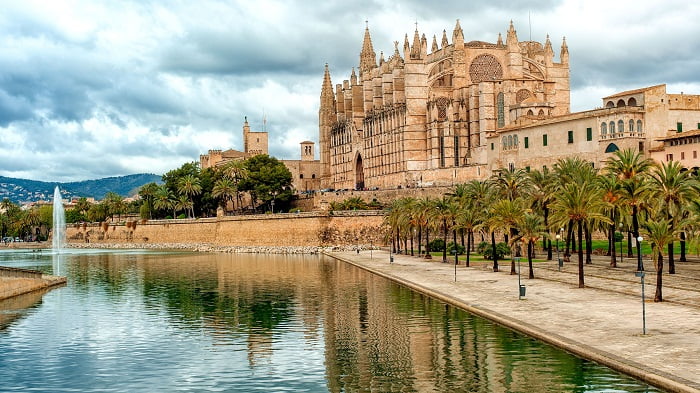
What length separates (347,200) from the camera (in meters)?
88.9

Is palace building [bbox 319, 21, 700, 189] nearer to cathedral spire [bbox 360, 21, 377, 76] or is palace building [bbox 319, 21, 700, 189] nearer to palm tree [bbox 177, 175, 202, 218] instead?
cathedral spire [bbox 360, 21, 377, 76]

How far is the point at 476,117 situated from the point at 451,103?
336cm

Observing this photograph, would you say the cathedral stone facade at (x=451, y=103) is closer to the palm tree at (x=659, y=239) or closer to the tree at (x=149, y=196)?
the tree at (x=149, y=196)

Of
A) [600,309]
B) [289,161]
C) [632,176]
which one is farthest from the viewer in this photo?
[289,161]

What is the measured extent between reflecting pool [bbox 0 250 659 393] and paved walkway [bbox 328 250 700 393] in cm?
65

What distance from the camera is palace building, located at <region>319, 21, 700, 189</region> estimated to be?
63.8m

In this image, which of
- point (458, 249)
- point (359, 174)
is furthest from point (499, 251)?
point (359, 174)

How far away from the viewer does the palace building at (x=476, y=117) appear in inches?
2510

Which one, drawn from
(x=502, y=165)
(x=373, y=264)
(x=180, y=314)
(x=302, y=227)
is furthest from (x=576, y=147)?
(x=180, y=314)

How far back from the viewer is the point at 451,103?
8725 centimetres

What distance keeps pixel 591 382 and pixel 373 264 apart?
3820cm

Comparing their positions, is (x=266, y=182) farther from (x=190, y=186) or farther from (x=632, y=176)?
(x=632, y=176)

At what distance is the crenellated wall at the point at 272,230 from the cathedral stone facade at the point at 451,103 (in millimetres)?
9783

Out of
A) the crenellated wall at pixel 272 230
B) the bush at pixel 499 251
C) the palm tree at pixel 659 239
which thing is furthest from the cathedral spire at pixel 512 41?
the palm tree at pixel 659 239
